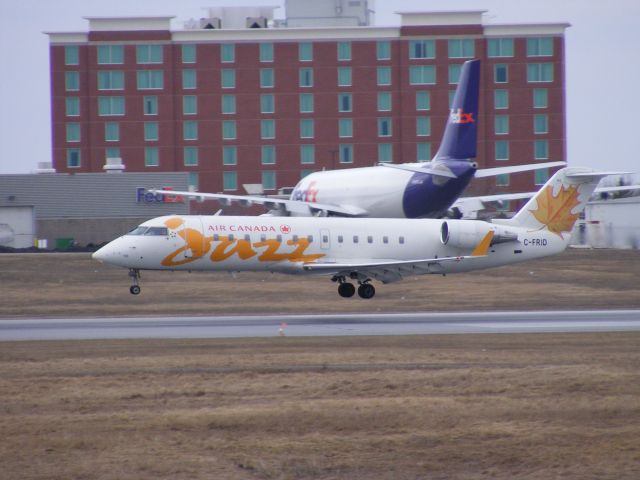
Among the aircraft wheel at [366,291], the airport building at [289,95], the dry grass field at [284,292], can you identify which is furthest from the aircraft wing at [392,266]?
the airport building at [289,95]

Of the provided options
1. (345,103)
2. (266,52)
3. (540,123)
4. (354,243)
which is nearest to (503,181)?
(540,123)

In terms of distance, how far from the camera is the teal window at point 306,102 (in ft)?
306

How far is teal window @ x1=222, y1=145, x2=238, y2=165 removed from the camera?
93.9m

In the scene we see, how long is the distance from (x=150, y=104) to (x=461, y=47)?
26498mm

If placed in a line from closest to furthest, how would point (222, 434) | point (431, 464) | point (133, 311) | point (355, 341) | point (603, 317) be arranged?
point (431, 464), point (222, 434), point (355, 341), point (603, 317), point (133, 311)

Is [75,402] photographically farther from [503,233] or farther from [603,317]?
[503,233]

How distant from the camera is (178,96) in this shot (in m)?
93.2

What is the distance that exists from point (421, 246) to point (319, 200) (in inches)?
846

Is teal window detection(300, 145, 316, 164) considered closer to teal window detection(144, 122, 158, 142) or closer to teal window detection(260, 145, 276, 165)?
teal window detection(260, 145, 276, 165)

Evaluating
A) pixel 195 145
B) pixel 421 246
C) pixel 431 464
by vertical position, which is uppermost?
pixel 195 145

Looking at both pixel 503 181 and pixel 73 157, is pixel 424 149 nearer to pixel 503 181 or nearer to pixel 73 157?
pixel 503 181

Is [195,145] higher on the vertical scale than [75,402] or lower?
higher

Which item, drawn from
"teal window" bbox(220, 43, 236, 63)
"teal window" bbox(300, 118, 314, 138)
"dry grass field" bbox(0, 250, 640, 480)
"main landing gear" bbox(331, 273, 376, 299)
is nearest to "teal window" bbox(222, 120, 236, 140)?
"teal window" bbox(220, 43, 236, 63)

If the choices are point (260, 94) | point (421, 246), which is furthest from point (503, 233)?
point (260, 94)
